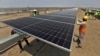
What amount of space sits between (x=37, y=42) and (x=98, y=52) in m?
5.03

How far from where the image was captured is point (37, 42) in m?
11.2

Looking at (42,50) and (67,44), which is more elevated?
(67,44)

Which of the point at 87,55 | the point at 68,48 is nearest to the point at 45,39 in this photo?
the point at 68,48

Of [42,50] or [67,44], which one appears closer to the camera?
[67,44]

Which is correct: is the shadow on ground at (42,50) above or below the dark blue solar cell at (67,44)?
below

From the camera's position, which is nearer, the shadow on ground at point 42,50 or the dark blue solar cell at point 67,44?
the dark blue solar cell at point 67,44

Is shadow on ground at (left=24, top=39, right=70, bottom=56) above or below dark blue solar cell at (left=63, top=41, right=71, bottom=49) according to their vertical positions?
below

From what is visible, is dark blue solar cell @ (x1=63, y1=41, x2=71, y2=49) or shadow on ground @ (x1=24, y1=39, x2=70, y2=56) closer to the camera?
dark blue solar cell @ (x1=63, y1=41, x2=71, y2=49)

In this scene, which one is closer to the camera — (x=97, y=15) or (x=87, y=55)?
(x=87, y=55)

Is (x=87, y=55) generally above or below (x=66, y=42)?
below

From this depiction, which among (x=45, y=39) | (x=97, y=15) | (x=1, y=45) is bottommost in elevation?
(x=97, y=15)

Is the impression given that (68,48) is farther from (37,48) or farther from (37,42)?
(37,42)

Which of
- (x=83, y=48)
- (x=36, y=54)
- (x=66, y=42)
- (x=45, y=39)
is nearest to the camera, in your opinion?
(x=66, y=42)

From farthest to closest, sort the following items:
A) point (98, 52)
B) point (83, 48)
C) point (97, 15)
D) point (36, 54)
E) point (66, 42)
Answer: point (97, 15) < point (83, 48) < point (98, 52) < point (36, 54) < point (66, 42)
